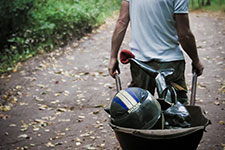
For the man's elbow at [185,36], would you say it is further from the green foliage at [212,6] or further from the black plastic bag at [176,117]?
the green foliage at [212,6]

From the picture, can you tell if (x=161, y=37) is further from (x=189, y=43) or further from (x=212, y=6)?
(x=212, y=6)

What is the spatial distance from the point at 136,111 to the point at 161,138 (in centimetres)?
25

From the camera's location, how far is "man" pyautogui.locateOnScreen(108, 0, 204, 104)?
274 cm

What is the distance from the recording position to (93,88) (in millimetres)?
6699

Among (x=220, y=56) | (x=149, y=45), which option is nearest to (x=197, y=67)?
(x=149, y=45)

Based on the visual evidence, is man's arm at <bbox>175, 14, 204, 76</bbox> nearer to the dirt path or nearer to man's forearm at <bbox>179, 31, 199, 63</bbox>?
man's forearm at <bbox>179, 31, 199, 63</bbox>

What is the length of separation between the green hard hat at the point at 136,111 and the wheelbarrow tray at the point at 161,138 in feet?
0.29

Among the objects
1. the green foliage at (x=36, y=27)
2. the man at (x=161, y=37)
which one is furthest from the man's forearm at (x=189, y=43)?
the green foliage at (x=36, y=27)

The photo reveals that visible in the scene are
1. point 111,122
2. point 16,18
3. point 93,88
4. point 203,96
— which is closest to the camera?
point 111,122

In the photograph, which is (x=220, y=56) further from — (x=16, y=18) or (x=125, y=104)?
(x=125, y=104)

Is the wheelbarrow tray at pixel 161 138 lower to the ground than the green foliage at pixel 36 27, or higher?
higher

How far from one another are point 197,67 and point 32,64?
5894 millimetres

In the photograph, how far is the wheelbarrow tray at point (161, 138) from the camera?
1.83 metres

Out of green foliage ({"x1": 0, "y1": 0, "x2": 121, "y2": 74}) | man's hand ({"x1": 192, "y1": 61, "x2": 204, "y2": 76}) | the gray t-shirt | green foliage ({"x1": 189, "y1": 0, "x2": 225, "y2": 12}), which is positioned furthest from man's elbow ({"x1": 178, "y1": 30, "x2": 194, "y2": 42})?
green foliage ({"x1": 189, "y1": 0, "x2": 225, "y2": 12})
